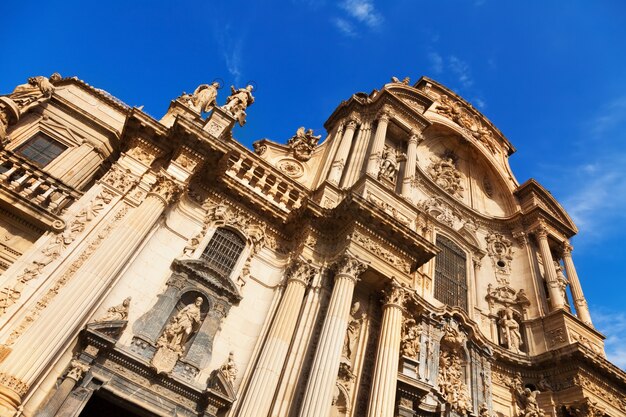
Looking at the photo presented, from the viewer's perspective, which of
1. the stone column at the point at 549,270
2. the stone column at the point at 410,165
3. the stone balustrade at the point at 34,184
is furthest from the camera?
the stone column at the point at 549,270

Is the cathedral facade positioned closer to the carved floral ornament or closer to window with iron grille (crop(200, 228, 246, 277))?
window with iron grille (crop(200, 228, 246, 277))

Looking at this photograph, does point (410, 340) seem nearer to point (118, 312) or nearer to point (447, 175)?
point (118, 312)

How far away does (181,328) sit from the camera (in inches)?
476

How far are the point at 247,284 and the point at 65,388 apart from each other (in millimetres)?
5906

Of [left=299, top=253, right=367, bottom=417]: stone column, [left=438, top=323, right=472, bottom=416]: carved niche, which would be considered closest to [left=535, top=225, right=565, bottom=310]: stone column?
[left=438, top=323, right=472, bottom=416]: carved niche

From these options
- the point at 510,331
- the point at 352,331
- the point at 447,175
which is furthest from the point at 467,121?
the point at 352,331

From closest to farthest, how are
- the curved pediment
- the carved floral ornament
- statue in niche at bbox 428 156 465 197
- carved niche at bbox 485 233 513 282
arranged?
the curved pediment → carved niche at bbox 485 233 513 282 → statue in niche at bbox 428 156 465 197 → the carved floral ornament

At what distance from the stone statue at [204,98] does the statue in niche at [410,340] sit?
10.7 meters

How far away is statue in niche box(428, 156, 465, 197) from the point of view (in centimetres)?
2580

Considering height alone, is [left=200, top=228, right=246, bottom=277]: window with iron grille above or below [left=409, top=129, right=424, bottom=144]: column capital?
below

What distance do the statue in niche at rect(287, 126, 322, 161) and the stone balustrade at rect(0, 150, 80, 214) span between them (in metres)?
9.60

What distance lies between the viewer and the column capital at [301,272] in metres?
14.1

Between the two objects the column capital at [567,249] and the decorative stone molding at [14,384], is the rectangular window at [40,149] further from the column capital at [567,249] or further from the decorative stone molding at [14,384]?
the column capital at [567,249]

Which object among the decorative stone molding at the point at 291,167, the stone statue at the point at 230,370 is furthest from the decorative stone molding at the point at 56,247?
the decorative stone molding at the point at 291,167
